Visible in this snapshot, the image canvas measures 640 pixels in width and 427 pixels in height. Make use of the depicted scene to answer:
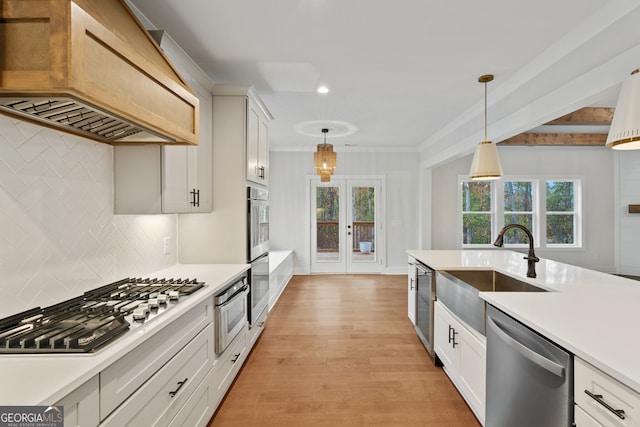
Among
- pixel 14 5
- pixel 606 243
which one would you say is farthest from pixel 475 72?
pixel 606 243

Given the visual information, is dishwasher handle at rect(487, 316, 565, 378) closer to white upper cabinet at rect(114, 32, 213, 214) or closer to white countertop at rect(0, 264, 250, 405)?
white countertop at rect(0, 264, 250, 405)

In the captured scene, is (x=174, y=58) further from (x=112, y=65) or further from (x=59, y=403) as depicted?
(x=59, y=403)

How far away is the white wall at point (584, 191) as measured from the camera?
6.10 m

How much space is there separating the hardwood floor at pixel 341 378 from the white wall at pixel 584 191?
9.52 ft

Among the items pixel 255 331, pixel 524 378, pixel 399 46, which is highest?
pixel 399 46

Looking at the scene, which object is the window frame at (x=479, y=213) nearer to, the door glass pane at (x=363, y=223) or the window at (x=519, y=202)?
the window at (x=519, y=202)

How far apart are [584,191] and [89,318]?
26.6 ft

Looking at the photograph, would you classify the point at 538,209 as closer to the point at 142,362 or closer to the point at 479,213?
the point at 479,213

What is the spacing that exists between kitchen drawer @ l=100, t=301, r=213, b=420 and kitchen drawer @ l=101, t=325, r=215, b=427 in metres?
0.04

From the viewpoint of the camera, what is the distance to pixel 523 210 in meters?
6.33

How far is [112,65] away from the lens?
45.5 inches

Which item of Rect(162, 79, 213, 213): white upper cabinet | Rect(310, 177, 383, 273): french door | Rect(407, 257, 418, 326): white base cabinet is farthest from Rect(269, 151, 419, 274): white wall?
Rect(162, 79, 213, 213): white upper cabinet

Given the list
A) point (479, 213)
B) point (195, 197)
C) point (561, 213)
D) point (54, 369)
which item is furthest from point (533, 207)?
point (54, 369)

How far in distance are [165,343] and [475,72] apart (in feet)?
10.6
